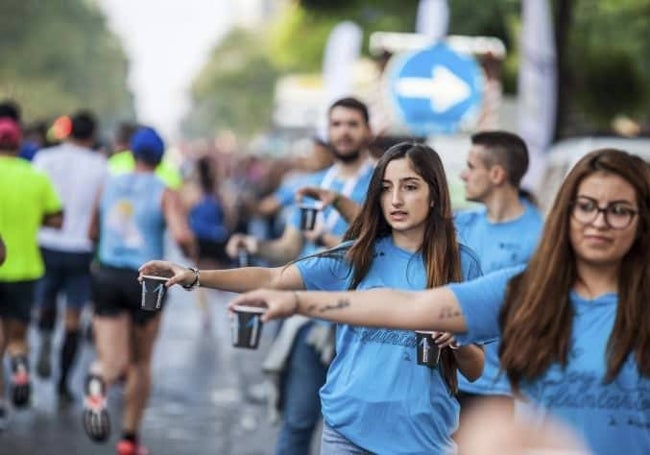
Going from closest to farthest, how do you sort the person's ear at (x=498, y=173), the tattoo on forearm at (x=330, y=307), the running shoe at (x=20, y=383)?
the tattoo on forearm at (x=330, y=307)
the person's ear at (x=498, y=173)
the running shoe at (x=20, y=383)

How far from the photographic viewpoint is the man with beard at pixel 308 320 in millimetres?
7523

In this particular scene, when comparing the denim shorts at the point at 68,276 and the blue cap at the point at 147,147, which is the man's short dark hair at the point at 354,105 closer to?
the blue cap at the point at 147,147

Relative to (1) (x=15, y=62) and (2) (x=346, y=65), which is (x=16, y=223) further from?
(1) (x=15, y=62)

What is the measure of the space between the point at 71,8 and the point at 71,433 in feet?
186

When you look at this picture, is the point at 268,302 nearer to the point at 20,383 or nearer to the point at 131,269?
the point at 131,269

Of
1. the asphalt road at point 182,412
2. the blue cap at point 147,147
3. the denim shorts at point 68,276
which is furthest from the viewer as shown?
the denim shorts at point 68,276

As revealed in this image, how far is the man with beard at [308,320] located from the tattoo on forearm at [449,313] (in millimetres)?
2930

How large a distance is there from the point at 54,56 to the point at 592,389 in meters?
63.6

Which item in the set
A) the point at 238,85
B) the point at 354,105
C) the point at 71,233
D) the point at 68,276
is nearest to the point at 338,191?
the point at 354,105

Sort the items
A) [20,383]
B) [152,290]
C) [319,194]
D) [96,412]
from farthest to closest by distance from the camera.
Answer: [20,383]
[96,412]
[319,194]
[152,290]

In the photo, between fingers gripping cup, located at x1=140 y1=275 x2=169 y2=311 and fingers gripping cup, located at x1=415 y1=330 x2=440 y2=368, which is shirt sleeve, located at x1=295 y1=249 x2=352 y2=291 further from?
fingers gripping cup, located at x1=140 y1=275 x2=169 y2=311

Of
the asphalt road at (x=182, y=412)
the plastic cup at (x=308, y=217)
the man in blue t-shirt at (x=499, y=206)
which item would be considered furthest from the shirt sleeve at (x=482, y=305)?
the asphalt road at (x=182, y=412)

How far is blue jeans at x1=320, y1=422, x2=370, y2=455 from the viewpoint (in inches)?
209

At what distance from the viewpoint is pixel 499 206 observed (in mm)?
7297
